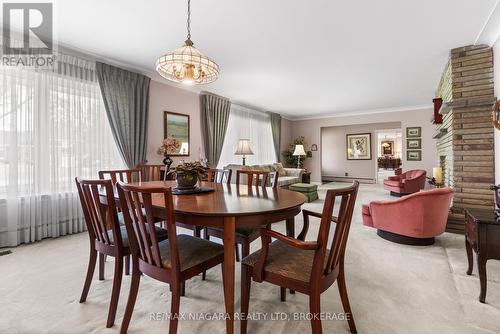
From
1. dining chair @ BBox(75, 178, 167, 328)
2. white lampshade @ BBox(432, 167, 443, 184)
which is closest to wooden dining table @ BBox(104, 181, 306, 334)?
dining chair @ BBox(75, 178, 167, 328)

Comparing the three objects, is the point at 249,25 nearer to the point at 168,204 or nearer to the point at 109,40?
the point at 109,40

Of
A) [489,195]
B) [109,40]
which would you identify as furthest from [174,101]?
[489,195]

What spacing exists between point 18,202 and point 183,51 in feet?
8.69

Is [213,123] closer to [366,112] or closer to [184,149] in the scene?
[184,149]

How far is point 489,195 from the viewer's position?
307 cm

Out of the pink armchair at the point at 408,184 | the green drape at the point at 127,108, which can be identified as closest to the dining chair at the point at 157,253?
the green drape at the point at 127,108

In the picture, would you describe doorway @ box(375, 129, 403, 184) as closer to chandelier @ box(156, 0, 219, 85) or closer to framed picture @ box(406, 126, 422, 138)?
framed picture @ box(406, 126, 422, 138)

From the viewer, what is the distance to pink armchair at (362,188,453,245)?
2664mm

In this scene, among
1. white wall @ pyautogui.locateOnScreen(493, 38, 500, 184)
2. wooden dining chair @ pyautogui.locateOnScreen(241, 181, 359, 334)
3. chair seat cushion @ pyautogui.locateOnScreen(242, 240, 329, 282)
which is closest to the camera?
wooden dining chair @ pyautogui.locateOnScreen(241, 181, 359, 334)

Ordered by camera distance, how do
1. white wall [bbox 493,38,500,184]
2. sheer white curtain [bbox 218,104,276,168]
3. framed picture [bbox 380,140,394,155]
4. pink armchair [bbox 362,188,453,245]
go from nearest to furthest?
1. pink armchair [bbox 362,188,453,245]
2. white wall [bbox 493,38,500,184]
3. sheer white curtain [bbox 218,104,276,168]
4. framed picture [bbox 380,140,394,155]

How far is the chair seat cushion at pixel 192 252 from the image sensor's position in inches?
55.5

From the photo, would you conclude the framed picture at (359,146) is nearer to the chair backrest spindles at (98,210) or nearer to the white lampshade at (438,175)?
the white lampshade at (438,175)

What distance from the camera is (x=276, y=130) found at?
25.6 feet

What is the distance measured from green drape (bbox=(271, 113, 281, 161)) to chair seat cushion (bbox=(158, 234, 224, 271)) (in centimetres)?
632
